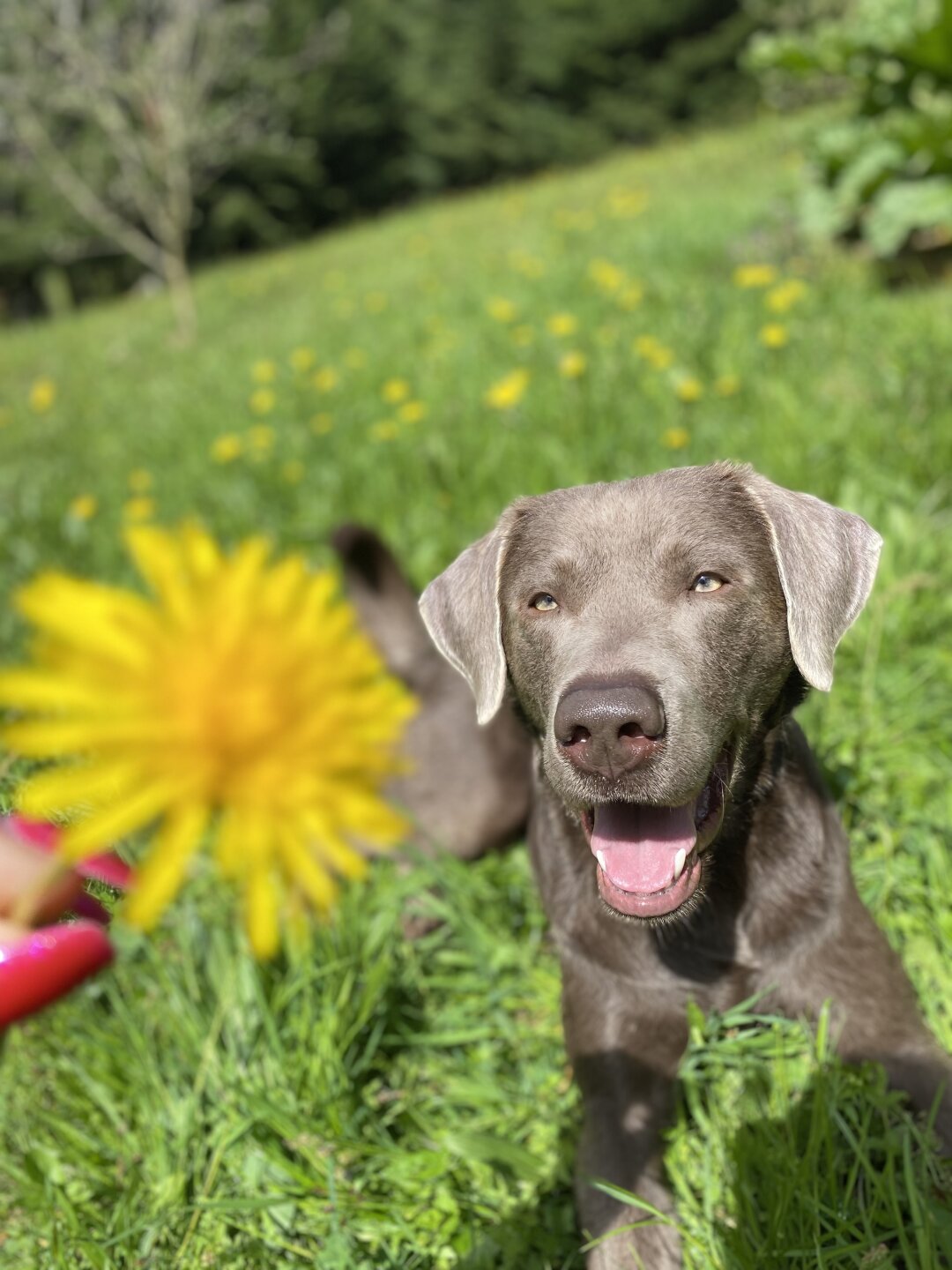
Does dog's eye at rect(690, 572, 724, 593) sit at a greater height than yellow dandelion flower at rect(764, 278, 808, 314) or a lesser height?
greater

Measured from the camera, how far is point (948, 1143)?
2.08 m

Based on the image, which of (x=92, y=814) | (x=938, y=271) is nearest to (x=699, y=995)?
(x=92, y=814)

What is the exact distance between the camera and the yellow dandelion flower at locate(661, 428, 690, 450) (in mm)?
4238

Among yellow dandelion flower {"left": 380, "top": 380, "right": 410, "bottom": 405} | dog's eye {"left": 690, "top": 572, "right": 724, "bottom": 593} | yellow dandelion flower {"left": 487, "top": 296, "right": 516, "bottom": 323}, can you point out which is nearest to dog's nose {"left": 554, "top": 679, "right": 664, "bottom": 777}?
dog's eye {"left": 690, "top": 572, "right": 724, "bottom": 593}

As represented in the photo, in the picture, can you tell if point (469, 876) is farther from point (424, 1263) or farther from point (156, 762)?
point (156, 762)

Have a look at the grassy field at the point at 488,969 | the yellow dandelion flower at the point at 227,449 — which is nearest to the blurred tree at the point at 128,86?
the yellow dandelion flower at the point at 227,449

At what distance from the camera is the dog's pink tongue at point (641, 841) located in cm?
194

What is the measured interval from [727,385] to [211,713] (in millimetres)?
4628

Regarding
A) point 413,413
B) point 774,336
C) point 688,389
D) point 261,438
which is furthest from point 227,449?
point 774,336

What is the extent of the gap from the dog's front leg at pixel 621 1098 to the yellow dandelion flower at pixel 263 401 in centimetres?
437

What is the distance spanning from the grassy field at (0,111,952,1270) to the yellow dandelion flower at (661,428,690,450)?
0.14 ft

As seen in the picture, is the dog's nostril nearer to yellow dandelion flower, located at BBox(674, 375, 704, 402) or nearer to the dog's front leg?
the dog's front leg

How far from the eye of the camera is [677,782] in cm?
180

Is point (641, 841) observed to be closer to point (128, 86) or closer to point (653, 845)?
point (653, 845)
